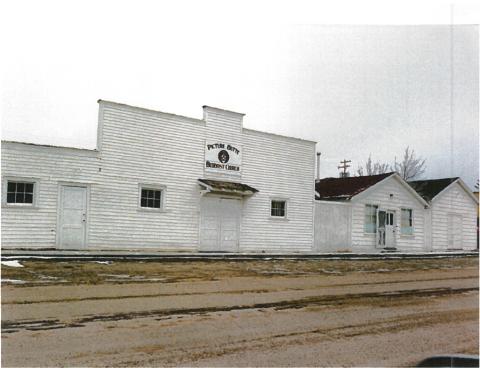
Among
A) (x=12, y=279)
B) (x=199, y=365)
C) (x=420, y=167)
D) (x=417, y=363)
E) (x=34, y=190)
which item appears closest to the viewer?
(x=199, y=365)

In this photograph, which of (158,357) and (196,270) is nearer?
(158,357)

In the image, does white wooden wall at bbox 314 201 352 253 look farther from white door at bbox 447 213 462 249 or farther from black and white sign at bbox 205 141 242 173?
white door at bbox 447 213 462 249

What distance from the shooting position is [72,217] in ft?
40.3

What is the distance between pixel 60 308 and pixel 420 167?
19.5ft

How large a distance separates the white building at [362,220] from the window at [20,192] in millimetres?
9459

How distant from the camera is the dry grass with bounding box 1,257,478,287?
302 inches

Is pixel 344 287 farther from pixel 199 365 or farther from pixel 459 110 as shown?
pixel 199 365

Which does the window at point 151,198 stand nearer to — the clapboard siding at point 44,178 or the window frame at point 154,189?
the window frame at point 154,189

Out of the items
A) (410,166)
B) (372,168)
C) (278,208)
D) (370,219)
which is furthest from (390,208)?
(410,166)

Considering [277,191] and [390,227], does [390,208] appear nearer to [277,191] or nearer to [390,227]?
[390,227]

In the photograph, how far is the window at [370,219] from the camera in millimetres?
18281

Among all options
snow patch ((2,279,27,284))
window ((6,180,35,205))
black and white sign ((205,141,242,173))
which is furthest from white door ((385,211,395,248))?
snow patch ((2,279,27,284))

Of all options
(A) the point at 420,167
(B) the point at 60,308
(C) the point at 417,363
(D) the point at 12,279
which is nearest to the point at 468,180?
(A) the point at 420,167

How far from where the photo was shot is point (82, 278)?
7.73 meters
